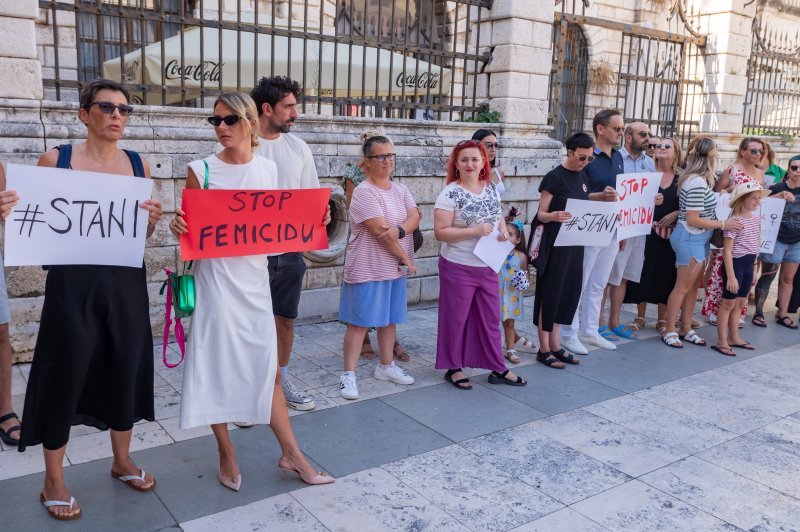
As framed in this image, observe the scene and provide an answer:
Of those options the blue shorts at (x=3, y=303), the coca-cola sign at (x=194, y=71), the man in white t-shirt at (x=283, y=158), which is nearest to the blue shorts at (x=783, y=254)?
the man in white t-shirt at (x=283, y=158)

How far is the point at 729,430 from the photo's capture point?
4.71 metres

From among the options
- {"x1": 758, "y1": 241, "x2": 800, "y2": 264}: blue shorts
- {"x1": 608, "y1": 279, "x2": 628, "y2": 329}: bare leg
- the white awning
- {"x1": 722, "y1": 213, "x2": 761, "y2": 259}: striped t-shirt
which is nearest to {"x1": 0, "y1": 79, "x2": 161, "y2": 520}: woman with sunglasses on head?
the white awning

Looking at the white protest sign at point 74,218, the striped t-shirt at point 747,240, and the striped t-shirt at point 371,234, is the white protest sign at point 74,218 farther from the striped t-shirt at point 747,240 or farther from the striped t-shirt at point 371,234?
the striped t-shirt at point 747,240

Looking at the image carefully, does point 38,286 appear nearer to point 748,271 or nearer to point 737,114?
point 748,271

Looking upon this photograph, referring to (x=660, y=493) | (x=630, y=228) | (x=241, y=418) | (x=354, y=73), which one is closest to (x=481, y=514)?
(x=660, y=493)

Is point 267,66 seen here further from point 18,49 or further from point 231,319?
point 231,319

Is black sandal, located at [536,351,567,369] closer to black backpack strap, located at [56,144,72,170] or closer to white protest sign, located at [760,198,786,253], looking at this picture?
white protest sign, located at [760,198,786,253]

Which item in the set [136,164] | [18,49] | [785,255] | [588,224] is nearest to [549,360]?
[588,224]

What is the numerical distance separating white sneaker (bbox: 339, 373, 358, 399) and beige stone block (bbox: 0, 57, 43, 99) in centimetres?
315

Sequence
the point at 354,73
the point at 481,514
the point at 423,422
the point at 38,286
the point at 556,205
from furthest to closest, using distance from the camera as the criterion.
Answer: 1. the point at 354,73
2. the point at 556,205
3. the point at 38,286
4. the point at 423,422
5. the point at 481,514

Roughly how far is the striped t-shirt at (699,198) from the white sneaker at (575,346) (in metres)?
1.50

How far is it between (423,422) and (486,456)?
578 mm

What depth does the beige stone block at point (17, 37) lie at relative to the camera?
512 centimetres

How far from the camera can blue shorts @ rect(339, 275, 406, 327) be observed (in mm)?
5016
